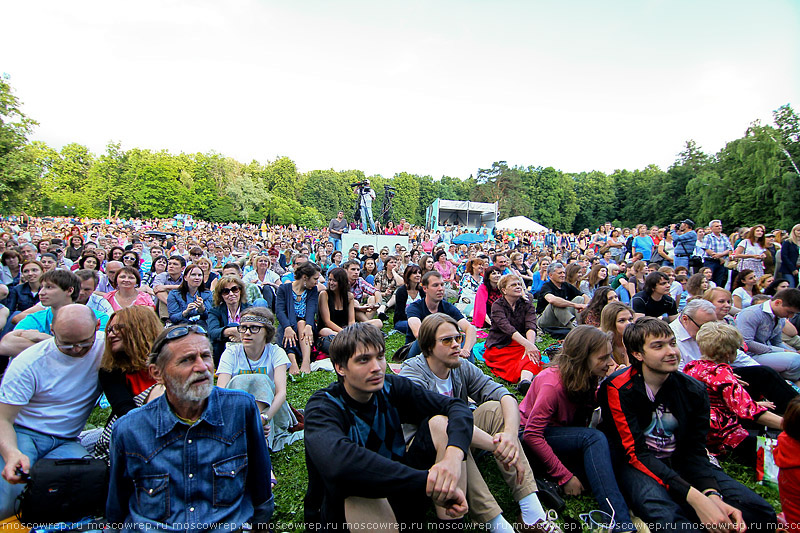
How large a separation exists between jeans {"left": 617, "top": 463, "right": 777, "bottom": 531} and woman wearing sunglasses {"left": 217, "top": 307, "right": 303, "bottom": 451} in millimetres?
2738

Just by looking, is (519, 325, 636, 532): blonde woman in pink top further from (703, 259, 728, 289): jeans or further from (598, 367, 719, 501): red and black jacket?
(703, 259, 728, 289): jeans

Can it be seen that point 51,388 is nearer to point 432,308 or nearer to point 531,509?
point 531,509

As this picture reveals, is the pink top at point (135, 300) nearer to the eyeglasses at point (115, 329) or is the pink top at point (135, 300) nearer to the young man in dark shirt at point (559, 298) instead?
the eyeglasses at point (115, 329)

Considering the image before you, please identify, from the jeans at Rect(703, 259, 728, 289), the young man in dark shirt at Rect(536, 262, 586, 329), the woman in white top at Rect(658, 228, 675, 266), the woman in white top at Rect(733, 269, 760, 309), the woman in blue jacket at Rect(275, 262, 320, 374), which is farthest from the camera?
the woman in white top at Rect(658, 228, 675, 266)

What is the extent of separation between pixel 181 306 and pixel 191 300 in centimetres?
15

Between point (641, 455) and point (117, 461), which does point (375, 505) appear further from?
point (641, 455)

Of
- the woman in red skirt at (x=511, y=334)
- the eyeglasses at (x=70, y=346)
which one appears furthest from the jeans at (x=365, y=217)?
the eyeglasses at (x=70, y=346)

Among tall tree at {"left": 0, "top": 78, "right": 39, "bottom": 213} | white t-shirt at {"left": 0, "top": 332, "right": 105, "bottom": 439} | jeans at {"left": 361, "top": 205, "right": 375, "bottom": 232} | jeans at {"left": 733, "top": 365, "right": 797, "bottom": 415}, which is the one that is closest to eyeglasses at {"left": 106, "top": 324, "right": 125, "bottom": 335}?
white t-shirt at {"left": 0, "top": 332, "right": 105, "bottom": 439}

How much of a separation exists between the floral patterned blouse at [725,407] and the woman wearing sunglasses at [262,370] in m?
3.69

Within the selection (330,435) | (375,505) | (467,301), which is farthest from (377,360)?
(467,301)

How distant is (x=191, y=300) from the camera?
19.4 ft

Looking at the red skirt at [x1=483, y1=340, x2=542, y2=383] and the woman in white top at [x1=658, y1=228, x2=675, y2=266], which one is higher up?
the woman in white top at [x1=658, y1=228, x2=675, y2=266]

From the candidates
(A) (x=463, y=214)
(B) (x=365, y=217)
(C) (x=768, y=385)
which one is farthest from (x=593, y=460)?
(A) (x=463, y=214)

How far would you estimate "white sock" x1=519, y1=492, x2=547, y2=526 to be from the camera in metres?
2.62
